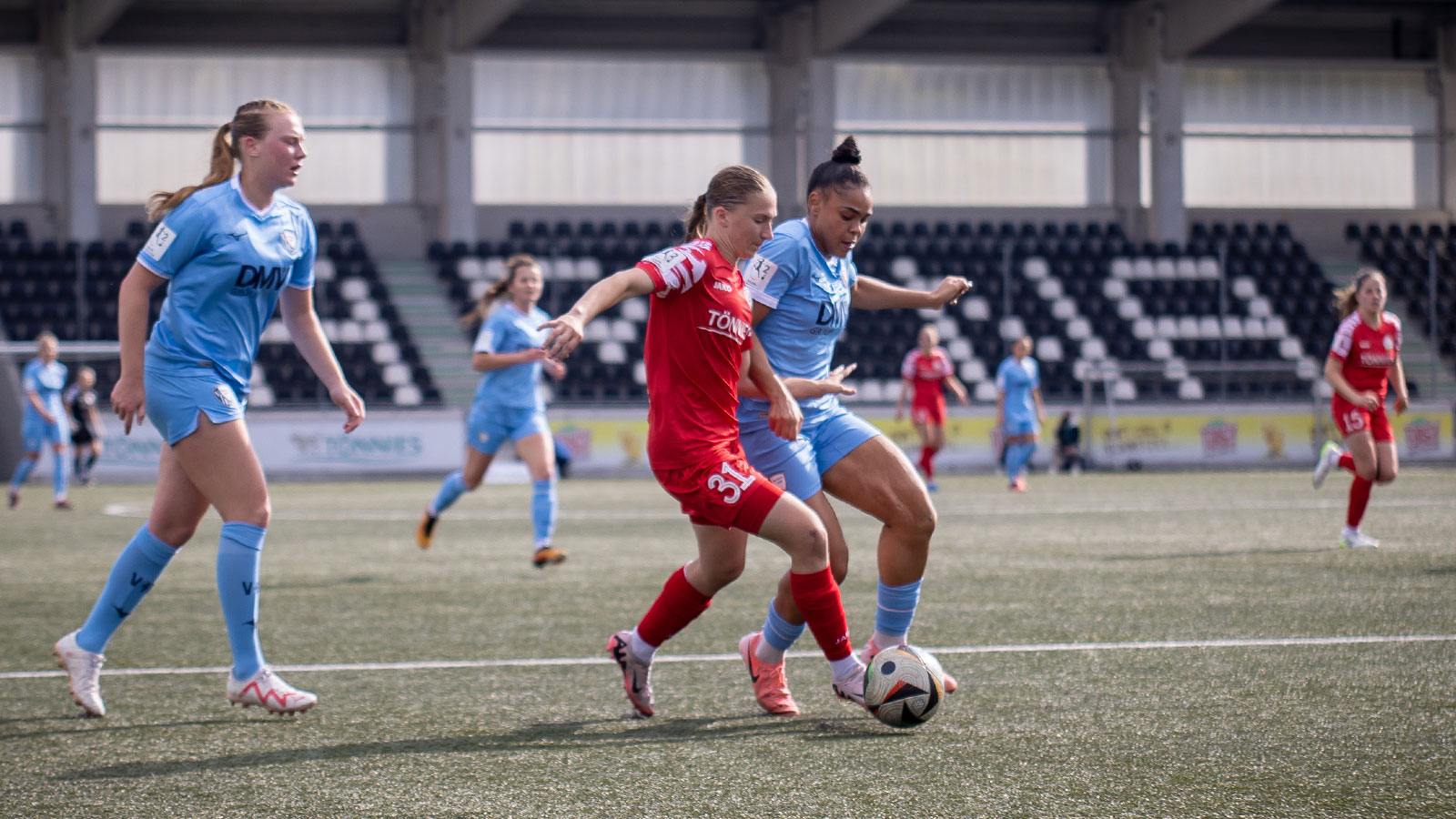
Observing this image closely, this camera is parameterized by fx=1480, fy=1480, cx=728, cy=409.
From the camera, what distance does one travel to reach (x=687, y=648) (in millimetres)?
5895

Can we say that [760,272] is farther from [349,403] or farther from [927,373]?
[927,373]

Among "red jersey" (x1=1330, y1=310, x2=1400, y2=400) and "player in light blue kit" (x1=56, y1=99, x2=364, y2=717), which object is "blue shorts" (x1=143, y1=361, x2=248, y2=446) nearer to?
"player in light blue kit" (x1=56, y1=99, x2=364, y2=717)

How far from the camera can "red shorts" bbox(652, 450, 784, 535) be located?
13.8ft

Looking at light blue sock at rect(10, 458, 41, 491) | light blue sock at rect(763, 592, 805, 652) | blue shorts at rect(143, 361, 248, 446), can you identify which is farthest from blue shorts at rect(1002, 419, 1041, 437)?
blue shorts at rect(143, 361, 248, 446)

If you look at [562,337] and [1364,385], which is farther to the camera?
[1364,385]

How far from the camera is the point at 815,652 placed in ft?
18.9

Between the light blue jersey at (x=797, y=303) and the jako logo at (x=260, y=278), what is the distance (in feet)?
4.80

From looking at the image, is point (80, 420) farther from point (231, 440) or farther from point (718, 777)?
point (718, 777)

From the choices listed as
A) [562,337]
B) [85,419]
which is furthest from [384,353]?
[562,337]

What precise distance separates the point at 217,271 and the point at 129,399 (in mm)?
469

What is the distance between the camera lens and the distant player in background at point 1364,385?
9.76 meters

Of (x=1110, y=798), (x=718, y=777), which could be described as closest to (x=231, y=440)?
(x=718, y=777)

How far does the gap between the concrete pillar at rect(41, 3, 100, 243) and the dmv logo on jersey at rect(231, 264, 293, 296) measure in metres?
25.1

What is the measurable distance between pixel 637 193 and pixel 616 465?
840cm
